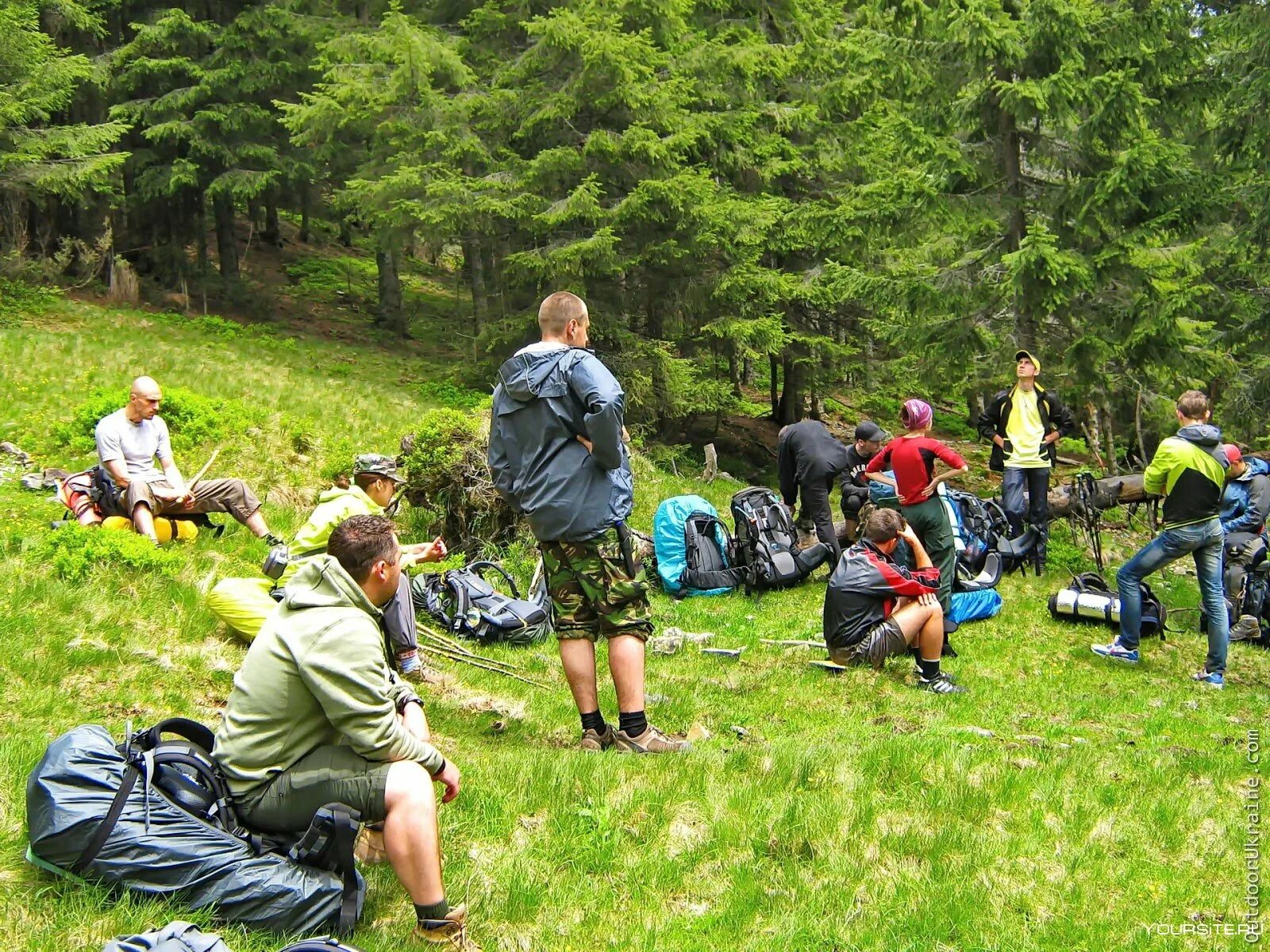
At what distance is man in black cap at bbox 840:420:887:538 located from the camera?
11.5m

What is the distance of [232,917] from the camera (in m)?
3.56

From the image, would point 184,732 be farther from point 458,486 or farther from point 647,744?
point 458,486

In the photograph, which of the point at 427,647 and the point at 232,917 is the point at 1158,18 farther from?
the point at 232,917

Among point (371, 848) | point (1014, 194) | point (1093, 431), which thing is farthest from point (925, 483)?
point (1093, 431)

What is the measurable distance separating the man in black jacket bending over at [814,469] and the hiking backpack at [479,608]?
363 centimetres

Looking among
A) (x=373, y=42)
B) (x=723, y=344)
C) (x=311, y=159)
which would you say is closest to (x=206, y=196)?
(x=311, y=159)

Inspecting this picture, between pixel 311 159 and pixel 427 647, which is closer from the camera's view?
pixel 427 647

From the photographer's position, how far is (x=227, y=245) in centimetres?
2423

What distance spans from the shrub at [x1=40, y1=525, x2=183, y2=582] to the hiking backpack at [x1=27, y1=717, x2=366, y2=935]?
4.25 meters

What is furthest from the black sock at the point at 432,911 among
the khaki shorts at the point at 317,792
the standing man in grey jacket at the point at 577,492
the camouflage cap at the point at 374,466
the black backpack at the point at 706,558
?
the black backpack at the point at 706,558

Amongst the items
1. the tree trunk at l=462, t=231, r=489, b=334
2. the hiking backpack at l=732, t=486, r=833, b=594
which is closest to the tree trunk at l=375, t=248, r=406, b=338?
the tree trunk at l=462, t=231, r=489, b=334

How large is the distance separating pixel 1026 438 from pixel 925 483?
3374 millimetres

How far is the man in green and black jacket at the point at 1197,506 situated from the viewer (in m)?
8.39

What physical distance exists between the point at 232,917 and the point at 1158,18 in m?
15.8
